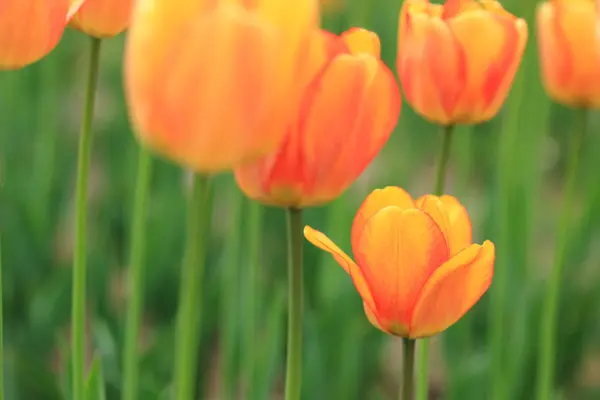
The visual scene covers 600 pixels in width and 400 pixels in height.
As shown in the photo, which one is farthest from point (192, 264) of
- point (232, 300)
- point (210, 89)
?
point (232, 300)

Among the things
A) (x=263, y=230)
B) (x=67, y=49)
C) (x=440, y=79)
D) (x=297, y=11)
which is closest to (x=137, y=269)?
(x=440, y=79)

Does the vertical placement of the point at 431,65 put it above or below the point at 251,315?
above

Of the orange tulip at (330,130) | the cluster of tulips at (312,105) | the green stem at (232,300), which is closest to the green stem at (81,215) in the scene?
the cluster of tulips at (312,105)

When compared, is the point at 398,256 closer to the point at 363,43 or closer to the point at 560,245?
the point at 363,43

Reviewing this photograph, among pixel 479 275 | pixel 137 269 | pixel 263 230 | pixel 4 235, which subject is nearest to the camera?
pixel 479 275

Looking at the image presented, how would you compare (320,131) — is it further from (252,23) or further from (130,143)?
(130,143)

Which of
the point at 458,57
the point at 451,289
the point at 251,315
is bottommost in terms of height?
the point at 251,315

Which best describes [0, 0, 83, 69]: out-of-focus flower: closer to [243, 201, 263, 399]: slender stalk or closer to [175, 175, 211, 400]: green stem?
[175, 175, 211, 400]: green stem
